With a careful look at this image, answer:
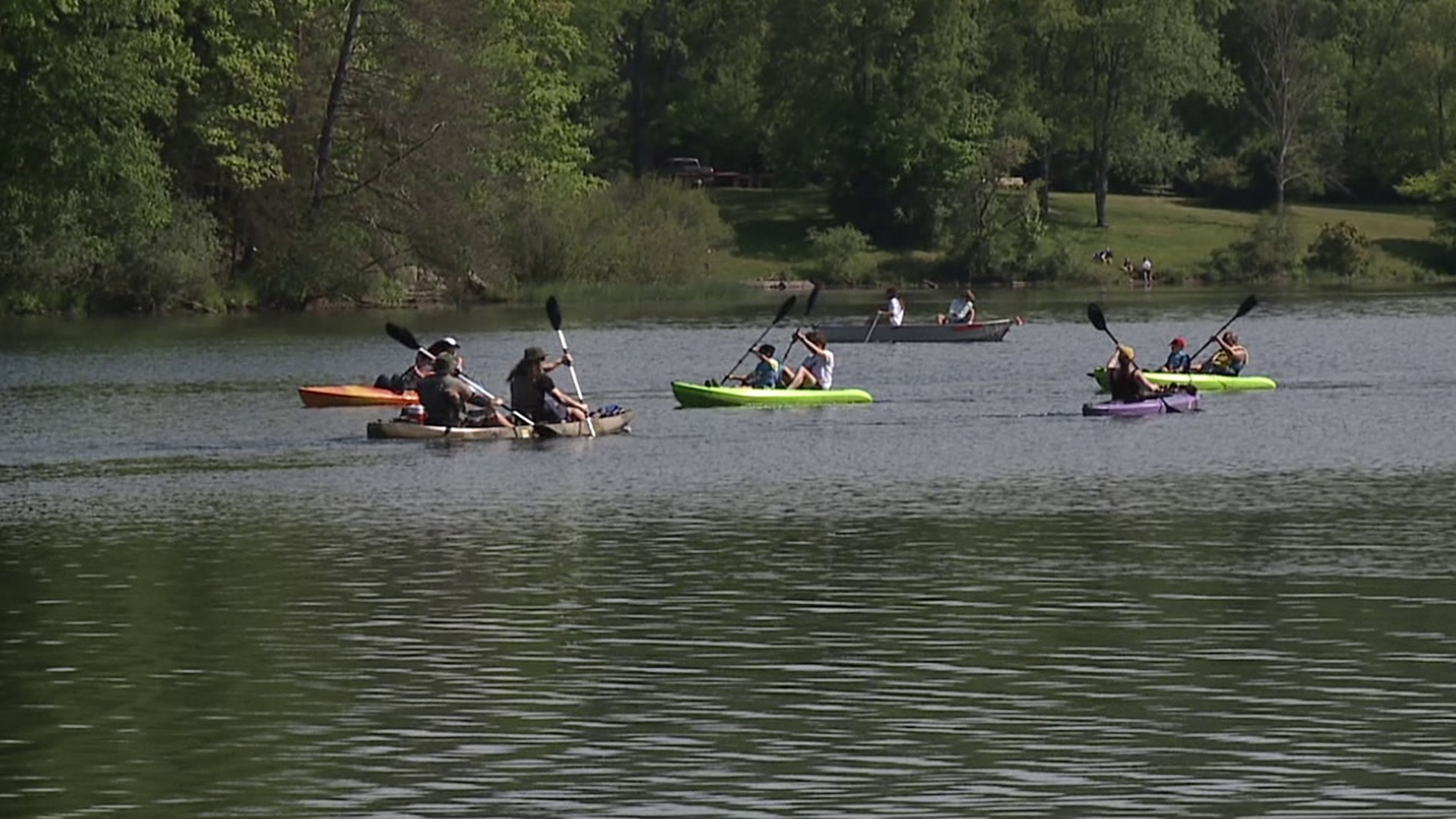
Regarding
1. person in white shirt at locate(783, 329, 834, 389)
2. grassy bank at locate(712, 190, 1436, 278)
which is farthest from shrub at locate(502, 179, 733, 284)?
person in white shirt at locate(783, 329, 834, 389)

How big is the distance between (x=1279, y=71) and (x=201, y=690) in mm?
113301

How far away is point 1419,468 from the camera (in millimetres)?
36250

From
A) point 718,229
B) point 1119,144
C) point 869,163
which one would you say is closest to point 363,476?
point 718,229

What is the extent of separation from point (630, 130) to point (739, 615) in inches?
4278

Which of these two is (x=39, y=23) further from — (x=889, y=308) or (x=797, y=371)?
(x=797, y=371)

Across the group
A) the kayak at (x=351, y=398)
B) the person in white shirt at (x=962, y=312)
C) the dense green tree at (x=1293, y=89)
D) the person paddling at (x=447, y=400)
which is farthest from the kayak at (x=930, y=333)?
the dense green tree at (x=1293, y=89)

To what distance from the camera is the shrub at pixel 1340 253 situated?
112 m

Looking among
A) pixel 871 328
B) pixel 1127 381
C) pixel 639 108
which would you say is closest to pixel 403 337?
pixel 1127 381

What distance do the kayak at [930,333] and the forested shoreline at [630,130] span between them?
1888 cm

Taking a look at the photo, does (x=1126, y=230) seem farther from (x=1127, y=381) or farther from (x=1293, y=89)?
(x=1127, y=381)

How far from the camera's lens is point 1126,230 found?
11800 cm

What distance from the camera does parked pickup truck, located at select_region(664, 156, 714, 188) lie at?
406ft

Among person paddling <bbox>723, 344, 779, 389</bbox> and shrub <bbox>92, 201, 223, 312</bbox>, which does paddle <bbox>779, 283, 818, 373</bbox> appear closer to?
person paddling <bbox>723, 344, 779, 389</bbox>

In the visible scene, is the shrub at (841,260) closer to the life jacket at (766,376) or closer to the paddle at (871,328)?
the paddle at (871,328)
